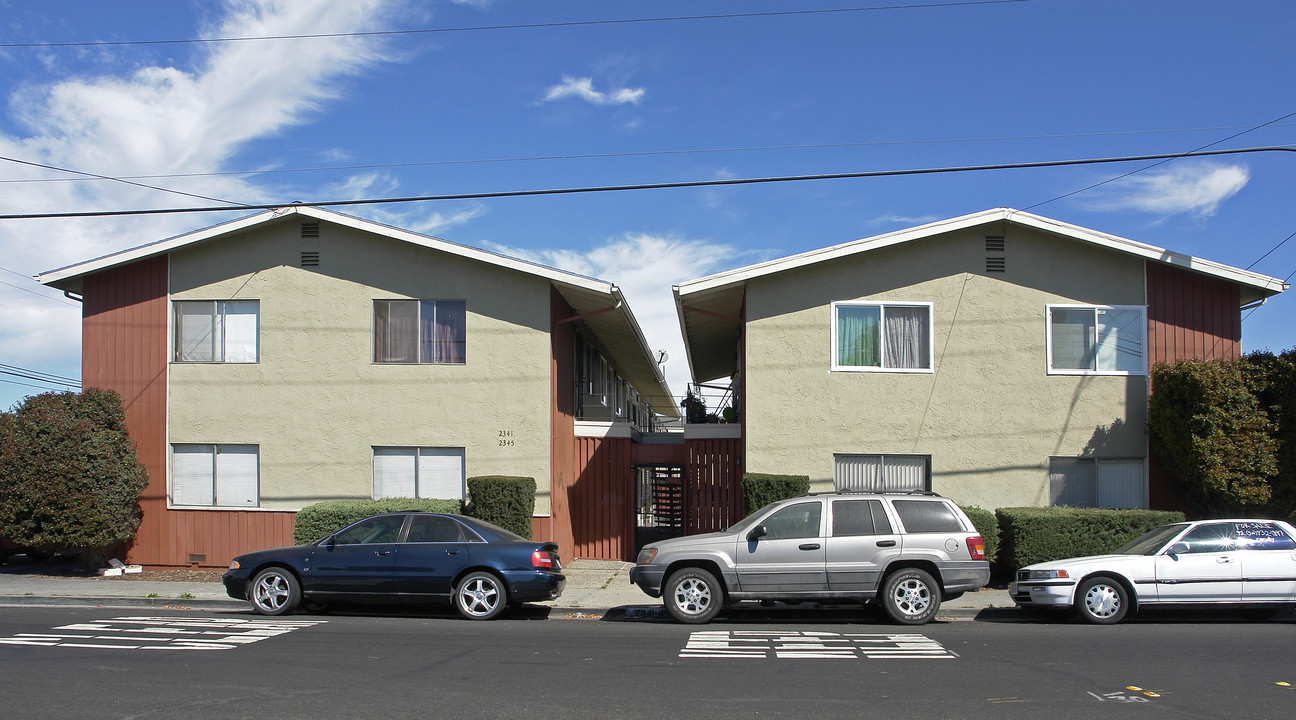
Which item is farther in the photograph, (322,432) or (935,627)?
(322,432)

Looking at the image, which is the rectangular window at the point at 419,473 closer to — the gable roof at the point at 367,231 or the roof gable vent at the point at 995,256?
the gable roof at the point at 367,231

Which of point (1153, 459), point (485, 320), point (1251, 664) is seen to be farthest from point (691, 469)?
point (1251, 664)

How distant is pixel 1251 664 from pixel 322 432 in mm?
14232

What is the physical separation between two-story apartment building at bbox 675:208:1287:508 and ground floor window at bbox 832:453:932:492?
0.02 metres

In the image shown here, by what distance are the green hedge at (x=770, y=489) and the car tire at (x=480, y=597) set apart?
4994 millimetres

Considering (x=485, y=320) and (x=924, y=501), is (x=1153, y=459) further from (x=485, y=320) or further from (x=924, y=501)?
(x=485, y=320)

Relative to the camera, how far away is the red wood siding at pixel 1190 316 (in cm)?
Result: 1630

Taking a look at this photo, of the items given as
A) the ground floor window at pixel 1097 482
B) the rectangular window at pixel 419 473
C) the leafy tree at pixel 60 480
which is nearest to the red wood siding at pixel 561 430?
the rectangular window at pixel 419 473

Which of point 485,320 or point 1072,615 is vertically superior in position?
point 485,320

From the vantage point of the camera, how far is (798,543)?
37.2 ft

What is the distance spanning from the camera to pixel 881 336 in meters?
16.6

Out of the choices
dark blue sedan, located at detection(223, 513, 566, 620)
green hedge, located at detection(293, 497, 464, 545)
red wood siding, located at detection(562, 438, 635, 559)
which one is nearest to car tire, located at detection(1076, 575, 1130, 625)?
dark blue sedan, located at detection(223, 513, 566, 620)

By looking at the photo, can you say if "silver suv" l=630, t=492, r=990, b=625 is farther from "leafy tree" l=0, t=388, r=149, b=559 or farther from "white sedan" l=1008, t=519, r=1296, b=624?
"leafy tree" l=0, t=388, r=149, b=559

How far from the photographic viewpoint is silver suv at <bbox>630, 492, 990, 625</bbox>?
11.2m
